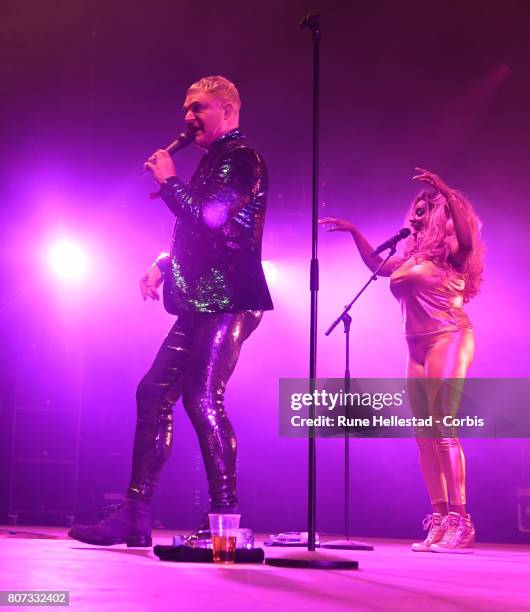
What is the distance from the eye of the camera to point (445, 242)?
4578 mm

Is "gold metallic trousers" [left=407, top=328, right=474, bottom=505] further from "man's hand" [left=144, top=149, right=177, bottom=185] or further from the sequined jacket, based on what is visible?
"man's hand" [left=144, top=149, right=177, bottom=185]

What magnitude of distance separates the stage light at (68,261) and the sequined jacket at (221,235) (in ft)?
12.5

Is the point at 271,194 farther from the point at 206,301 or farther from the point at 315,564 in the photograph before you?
the point at 315,564

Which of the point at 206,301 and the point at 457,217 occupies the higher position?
→ the point at 457,217

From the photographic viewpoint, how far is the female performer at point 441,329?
437 centimetres

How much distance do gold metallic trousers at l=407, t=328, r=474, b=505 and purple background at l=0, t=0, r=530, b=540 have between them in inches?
60.0

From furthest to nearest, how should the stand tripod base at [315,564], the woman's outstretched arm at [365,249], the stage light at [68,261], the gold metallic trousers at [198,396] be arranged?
the stage light at [68,261]
the woman's outstretched arm at [365,249]
the gold metallic trousers at [198,396]
the stand tripod base at [315,564]

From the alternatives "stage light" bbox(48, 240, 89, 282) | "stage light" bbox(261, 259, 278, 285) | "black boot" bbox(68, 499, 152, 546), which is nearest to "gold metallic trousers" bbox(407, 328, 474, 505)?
"black boot" bbox(68, 499, 152, 546)

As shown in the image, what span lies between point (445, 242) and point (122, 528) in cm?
235

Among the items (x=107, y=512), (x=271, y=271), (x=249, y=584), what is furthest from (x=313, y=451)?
(x=271, y=271)

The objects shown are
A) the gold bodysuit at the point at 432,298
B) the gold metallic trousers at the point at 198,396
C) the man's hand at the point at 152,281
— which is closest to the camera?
the gold metallic trousers at the point at 198,396

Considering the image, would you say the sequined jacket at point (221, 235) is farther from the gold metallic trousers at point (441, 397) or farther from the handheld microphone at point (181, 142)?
the gold metallic trousers at point (441, 397)

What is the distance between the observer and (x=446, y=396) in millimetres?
4422

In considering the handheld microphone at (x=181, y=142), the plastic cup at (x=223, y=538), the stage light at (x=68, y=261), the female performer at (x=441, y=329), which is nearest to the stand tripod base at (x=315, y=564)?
the plastic cup at (x=223, y=538)
